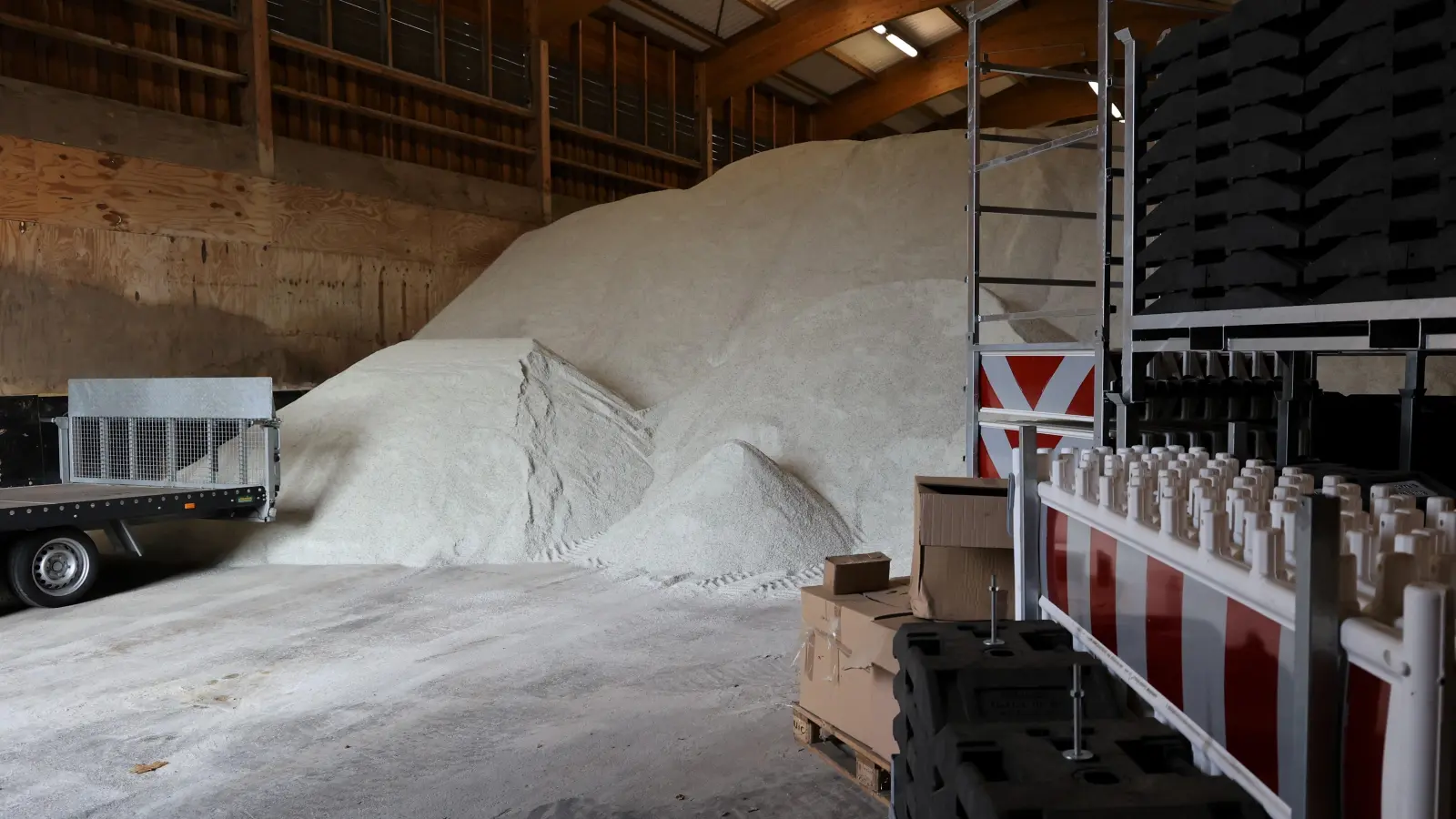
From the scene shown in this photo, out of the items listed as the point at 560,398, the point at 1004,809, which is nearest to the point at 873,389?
the point at 560,398

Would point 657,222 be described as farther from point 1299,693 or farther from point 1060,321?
point 1299,693

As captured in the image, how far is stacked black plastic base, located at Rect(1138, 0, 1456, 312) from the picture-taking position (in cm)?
279

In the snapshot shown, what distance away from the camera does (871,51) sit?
24203 millimetres

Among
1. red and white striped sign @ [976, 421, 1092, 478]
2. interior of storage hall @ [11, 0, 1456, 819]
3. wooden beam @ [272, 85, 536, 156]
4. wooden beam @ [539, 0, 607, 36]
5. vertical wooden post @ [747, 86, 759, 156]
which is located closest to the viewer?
interior of storage hall @ [11, 0, 1456, 819]

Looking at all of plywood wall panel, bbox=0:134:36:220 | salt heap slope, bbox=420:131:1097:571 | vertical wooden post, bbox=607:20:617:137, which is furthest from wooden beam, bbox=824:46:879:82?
plywood wall panel, bbox=0:134:36:220

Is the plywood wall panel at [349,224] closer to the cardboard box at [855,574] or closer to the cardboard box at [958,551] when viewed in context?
the cardboard box at [855,574]

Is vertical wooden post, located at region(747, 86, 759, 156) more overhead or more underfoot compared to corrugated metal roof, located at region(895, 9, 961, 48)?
more underfoot

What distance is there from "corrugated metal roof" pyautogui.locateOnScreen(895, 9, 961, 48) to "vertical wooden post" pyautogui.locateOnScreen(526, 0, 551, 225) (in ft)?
27.9

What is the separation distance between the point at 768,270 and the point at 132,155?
8.24 meters

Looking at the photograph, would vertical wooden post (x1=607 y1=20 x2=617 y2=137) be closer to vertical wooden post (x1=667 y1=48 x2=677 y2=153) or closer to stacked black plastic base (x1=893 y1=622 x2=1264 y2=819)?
vertical wooden post (x1=667 y1=48 x2=677 y2=153)

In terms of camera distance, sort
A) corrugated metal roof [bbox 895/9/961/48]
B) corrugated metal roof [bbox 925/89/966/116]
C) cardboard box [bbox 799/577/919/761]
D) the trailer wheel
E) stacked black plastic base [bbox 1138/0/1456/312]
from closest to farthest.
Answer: stacked black plastic base [bbox 1138/0/1456/312] → cardboard box [bbox 799/577/919/761] → the trailer wheel → corrugated metal roof [bbox 895/9/961/48] → corrugated metal roof [bbox 925/89/966/116]

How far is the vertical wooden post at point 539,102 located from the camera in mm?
18094

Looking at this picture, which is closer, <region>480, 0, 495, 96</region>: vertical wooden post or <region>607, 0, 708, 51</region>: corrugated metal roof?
<region>480, 0, 495, 96</region>: vertical wooden post

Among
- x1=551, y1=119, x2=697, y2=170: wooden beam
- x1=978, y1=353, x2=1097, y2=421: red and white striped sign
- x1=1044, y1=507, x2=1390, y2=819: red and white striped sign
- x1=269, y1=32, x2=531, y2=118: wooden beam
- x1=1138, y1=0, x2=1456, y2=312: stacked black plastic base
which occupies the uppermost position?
x1=269, y1=32, x2=531, y2=118: wooden beam
